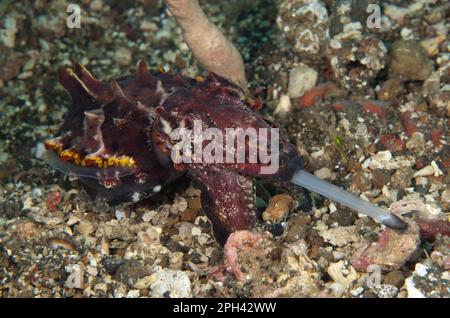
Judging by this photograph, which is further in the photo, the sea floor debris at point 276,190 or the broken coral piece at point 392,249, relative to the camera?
the sea floor debris at point 276,190

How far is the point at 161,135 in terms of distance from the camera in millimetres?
3457

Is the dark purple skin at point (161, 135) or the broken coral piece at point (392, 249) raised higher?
the dark purple skin at point (161, 135)

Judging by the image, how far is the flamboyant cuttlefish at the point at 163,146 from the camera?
337 cm

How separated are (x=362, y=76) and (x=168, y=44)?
2344 millimetres

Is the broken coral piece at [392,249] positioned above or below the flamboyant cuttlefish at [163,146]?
below

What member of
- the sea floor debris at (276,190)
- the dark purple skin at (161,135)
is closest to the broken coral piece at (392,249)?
the sea floor debris at (276,190)

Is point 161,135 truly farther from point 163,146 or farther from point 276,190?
point 276,190

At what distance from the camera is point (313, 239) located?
11.7ft

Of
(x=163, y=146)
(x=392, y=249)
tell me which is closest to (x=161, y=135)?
(x=163, y=146)

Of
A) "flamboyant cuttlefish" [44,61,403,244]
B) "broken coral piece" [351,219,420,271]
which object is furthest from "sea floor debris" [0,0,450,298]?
"flamboyant cuttlefish" [44,61,403,244]

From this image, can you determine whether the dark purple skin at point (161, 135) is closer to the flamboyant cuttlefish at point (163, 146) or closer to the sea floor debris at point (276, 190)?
the flamboyant cuttlefish at point (163, 146)

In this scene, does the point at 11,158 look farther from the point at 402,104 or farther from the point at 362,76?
the point at 402,104

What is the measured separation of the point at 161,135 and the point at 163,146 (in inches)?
3.2

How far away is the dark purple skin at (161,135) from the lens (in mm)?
3400
